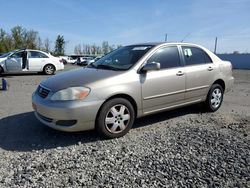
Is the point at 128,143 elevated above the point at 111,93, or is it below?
below

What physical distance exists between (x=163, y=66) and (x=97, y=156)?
2.21 m

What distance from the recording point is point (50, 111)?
3979 millimetres

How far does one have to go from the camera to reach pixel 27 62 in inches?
552

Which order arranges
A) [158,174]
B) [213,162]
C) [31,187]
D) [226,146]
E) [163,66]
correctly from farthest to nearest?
[163,66]
[226,146]
[213,162]
[158,174]
[31,187]

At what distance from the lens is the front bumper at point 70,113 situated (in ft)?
12.7

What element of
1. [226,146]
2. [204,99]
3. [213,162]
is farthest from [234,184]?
[204,99]

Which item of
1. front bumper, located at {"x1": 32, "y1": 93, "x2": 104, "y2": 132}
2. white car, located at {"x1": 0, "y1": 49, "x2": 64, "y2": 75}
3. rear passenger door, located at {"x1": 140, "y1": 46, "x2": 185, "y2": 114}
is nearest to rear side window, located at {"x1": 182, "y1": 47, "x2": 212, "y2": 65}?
rear passenger door, located at {"x1": 140, "y1": 46, "x2": 185, "y2": 114}

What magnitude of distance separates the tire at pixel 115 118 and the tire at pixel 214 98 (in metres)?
2.26

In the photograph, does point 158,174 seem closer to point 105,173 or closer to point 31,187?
point 105,173

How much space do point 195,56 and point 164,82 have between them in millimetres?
1231

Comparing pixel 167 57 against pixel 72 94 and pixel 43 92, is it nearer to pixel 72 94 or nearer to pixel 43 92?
pixel 72 94

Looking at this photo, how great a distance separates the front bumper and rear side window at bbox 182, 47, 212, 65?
2.30 meters

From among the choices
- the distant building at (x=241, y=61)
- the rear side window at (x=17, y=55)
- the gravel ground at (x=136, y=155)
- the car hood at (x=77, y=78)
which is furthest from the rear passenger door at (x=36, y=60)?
the distant building at (x=241, y=61)

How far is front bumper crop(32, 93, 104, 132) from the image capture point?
388 centimetres
